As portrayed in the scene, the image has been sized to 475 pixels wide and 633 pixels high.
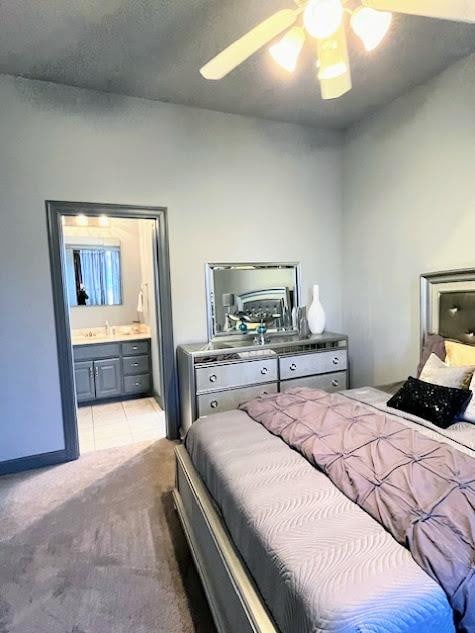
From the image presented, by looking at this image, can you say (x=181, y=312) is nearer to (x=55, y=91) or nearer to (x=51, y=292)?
(x=51, y=292)

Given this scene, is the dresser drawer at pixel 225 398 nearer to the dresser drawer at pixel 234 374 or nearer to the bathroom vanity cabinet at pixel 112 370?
the dresser drawer at pixel 234 374

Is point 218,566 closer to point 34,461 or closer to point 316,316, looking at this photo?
point 34,461

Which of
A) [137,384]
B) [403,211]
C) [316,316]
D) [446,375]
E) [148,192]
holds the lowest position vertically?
[137,384]

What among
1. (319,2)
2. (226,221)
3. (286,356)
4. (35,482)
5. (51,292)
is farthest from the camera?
(226,221)

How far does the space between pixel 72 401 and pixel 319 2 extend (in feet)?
9.75

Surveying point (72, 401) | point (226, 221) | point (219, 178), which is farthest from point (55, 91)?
point (72, 401)

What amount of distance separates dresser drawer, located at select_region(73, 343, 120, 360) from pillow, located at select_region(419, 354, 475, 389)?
3303mm

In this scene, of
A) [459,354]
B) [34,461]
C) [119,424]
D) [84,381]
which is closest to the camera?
[459,354]

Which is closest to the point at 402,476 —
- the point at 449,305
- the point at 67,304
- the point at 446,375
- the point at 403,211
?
the point at 446,375

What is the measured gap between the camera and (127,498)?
2.42 m

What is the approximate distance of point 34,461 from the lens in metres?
2.86

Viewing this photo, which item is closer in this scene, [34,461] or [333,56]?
[333,56]

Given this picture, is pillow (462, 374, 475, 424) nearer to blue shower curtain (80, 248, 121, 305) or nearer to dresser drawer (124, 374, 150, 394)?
dresser drawer (124, 374, 150, 394)

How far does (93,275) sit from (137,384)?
155cm
